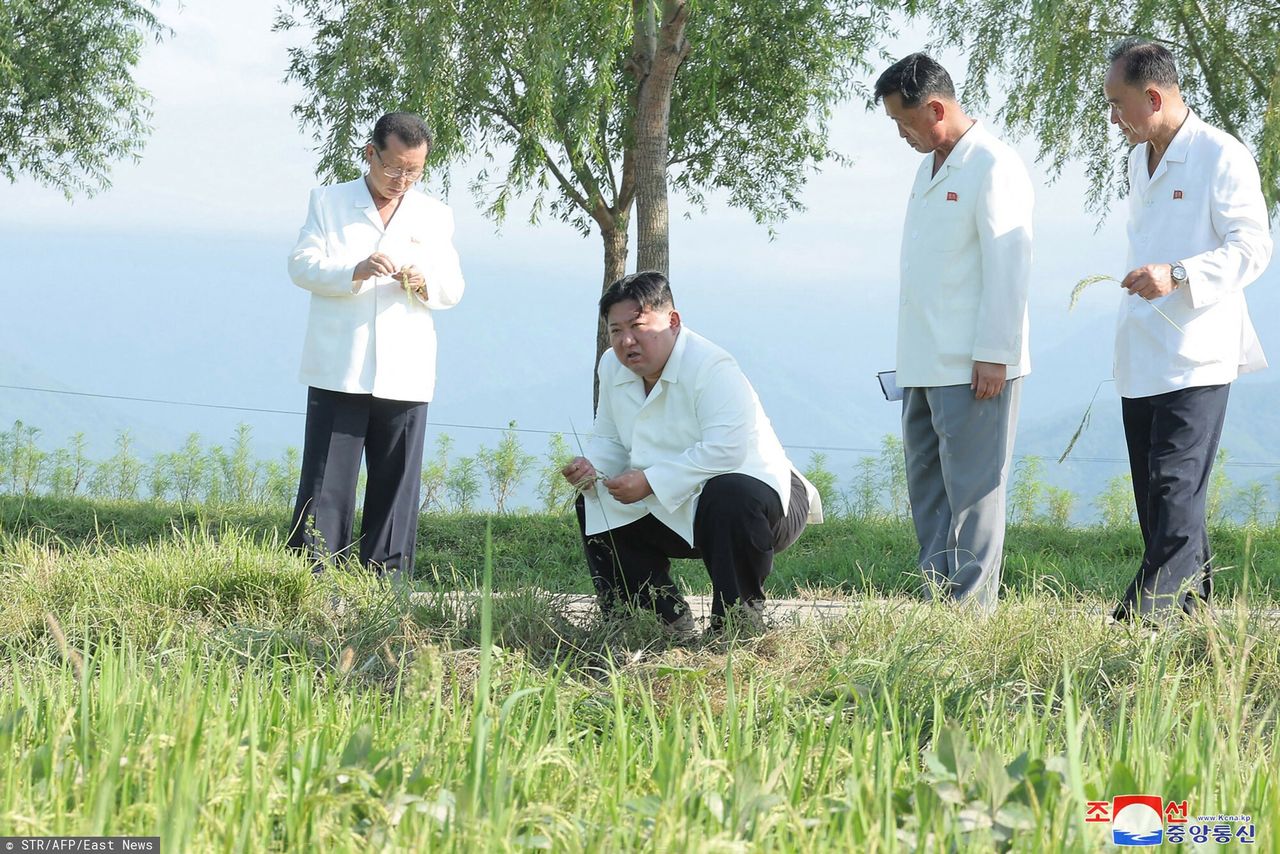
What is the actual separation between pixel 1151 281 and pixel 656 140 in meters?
5.38

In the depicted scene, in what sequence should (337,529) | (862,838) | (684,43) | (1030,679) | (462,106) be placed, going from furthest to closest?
(462,106)
(684,43)
(337,529)
(1030,679)
(862,838)

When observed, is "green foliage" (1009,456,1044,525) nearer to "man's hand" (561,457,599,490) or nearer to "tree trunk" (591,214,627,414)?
"tree trunk" (591,214,627,414)

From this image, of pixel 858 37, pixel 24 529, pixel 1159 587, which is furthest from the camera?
pixel 858 37

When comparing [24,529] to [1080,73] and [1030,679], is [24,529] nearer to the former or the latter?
[1030,679]

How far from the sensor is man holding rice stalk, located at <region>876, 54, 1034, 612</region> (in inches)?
150

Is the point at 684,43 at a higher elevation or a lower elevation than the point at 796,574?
higher

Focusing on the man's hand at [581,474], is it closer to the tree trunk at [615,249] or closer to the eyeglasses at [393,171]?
the eyeglasses at [393,171]

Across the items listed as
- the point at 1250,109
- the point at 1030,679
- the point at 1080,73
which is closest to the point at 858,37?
the point at 1080,73

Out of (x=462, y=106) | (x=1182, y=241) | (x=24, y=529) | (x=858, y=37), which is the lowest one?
(x=24, y=529)

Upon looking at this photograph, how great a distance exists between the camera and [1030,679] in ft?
10.1

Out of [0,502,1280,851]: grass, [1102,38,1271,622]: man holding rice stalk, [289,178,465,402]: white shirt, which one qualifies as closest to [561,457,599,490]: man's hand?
[0,502,1280,851]: grass

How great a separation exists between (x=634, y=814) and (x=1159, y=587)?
7.69 ft

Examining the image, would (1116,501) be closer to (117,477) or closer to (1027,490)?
(1027,490)

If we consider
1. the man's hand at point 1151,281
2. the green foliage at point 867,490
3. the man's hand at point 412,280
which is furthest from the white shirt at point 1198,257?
the green foliage at point 867,490
